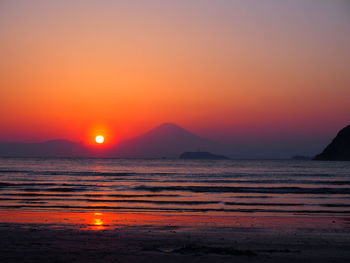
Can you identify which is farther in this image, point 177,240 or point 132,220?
point 132,220

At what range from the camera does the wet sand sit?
36.1ft

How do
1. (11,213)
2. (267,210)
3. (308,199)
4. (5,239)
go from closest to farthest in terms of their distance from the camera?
(5,239) < (11,213) < (267,210) < (308,199)

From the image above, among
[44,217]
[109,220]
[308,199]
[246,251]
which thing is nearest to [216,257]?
[246,251]

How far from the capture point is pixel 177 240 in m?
13.5

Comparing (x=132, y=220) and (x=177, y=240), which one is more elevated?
(x=177, y=240)

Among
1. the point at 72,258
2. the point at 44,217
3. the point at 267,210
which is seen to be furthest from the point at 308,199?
the point at 72,258

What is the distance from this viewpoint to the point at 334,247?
40.7 ft

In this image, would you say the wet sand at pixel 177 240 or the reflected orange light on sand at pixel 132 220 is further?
the reflected orange light on sand at pixel 132 220

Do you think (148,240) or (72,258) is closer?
(72,258)

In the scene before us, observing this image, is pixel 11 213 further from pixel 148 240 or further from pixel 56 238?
pixel 148 240

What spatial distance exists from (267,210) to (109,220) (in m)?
8.69

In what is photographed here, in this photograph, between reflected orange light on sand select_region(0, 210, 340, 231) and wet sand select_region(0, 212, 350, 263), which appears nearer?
wet sand select_region(0, 212, 350, 263)

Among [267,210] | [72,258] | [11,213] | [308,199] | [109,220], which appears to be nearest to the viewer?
[72,258]

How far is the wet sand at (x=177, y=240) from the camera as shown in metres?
11.0
